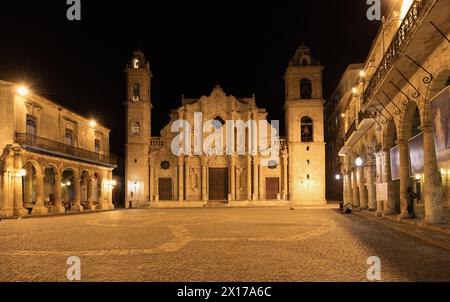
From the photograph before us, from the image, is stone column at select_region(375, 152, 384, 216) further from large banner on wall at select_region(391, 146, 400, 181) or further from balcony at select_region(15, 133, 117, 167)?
balcony at select_region(15, 133, 117, 167)

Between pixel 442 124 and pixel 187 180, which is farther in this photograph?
pixel 187 180

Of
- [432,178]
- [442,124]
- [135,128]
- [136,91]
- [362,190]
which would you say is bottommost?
[362,190]

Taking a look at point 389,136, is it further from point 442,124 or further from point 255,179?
point 255,179

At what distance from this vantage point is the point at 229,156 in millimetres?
45188

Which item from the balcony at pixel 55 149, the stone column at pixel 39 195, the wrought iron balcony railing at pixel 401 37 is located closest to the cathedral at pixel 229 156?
the balcony at pixel 55 149

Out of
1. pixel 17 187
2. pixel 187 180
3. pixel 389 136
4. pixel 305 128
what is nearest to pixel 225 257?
pixel 389 136

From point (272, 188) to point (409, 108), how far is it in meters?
29.6

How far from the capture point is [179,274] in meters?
7.52

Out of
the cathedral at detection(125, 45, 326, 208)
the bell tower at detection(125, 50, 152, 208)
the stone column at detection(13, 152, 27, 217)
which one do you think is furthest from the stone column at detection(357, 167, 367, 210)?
the bell tower at detection(125, 50, 152, 208)

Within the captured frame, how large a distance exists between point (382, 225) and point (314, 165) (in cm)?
2726

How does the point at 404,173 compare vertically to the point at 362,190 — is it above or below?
above

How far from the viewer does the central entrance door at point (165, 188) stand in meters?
45.8

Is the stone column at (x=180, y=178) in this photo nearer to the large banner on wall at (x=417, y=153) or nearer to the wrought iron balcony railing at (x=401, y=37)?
the wrought iron balcony railing at (x=401, y=37)
